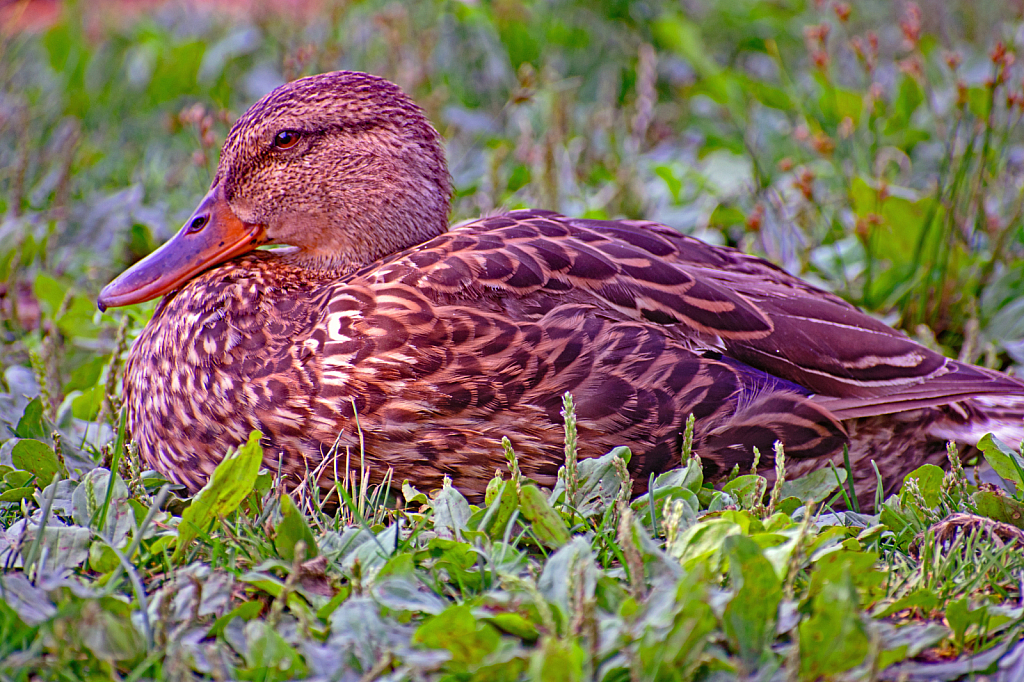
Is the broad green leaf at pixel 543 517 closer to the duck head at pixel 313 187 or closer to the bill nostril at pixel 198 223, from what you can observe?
the duck head at pixel 313 187

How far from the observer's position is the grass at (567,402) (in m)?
1.88

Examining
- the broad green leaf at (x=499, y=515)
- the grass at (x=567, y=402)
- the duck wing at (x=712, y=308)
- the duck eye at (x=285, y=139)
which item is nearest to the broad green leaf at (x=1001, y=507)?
the grass at (x=567, y=402)

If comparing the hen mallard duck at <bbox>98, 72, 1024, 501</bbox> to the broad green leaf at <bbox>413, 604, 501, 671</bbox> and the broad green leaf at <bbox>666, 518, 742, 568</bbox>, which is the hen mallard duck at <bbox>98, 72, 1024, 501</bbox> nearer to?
the broad green leaf at <bbox>666, 518, 742, 568</bbox>

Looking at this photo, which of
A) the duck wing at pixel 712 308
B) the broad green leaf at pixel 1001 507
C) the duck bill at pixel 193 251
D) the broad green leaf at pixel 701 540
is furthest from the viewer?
Result: the duck bill at pixel 193 251

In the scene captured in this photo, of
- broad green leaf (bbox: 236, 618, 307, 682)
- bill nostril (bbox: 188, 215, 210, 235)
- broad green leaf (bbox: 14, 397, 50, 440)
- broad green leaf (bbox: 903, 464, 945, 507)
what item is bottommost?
broad green leaf (bbox: 903, 464, 945, 507)

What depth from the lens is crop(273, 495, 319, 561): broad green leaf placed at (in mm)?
2199

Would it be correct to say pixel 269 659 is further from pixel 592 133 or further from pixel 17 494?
pixel 592 133

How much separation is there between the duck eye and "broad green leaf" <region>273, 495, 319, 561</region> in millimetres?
1320

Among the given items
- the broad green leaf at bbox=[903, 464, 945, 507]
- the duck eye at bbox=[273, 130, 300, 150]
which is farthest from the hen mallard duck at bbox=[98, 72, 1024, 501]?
the broad green leaf at bbox=[903, 464, 945, 507]

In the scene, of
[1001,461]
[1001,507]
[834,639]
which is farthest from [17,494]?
[1001,461]

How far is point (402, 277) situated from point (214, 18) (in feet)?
16.3

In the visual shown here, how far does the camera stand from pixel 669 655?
177cm

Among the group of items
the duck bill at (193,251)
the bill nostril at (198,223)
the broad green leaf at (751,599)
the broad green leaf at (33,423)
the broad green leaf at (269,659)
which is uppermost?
the bill nostril at (198,223)

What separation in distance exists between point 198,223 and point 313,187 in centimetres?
38
